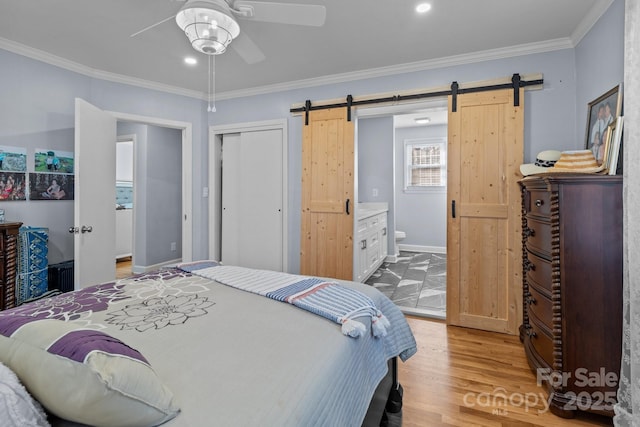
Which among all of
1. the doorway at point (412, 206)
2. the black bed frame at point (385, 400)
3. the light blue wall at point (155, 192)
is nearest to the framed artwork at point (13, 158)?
the light blue wall at point (155, 192)

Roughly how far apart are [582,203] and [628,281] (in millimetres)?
475

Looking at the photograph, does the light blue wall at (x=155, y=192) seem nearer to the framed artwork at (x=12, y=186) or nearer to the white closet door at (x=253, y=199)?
the white closet door at (x=253, y=199)

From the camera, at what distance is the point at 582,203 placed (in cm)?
177

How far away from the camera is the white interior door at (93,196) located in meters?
2.94

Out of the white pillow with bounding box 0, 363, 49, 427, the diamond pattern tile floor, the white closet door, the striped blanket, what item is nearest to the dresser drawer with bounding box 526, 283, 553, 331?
the diamond pattern tile floor

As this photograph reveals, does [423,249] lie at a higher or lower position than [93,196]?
lower

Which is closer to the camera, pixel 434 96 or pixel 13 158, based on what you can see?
pixel 13 158

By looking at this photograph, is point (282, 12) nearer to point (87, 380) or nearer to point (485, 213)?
point (87, 380)

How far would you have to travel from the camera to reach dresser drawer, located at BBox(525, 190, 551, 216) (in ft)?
6.41

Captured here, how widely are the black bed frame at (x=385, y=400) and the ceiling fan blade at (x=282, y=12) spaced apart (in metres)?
1.92

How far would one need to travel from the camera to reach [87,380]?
2.08ft

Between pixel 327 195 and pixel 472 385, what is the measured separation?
2204 millimetres

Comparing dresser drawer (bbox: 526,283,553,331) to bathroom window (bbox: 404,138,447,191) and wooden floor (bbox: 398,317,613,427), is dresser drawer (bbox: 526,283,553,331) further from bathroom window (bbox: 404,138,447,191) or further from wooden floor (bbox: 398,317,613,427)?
bathroom window (bbox: 404,138,447,191)

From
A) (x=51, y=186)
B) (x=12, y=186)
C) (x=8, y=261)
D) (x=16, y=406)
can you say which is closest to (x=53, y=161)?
(x=51, y=186)
